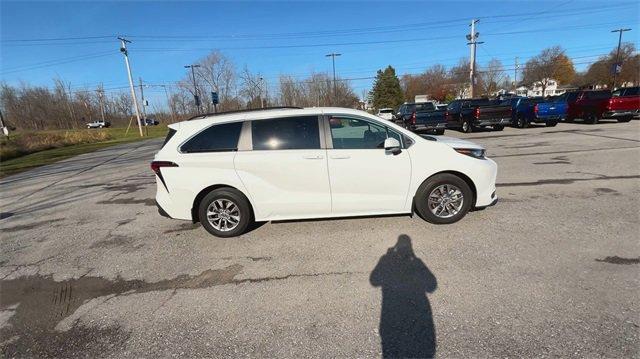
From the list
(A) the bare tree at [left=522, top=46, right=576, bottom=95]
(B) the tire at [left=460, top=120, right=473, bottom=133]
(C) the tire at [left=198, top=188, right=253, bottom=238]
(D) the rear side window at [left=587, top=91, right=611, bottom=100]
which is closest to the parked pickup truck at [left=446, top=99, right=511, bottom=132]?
(B) the tire at [left=460, top=120, right=473, bottom=133]

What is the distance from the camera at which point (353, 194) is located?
15.2ft

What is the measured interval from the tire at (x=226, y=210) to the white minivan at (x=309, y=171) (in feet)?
0.05

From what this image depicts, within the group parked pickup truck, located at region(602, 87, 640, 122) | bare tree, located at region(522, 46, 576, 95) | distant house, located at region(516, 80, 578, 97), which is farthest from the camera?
distant house, located at region(516, 80, 578, 97)

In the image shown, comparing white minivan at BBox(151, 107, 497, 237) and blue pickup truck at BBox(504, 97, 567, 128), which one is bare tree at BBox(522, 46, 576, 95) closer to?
blue pickup truck at BBox(504, 97, 567, 128)

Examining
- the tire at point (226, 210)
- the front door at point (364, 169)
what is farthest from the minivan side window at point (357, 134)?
the tire at point (226, 210)

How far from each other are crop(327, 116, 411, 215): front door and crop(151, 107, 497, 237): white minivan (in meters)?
0.01

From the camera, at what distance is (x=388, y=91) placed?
A: 74062mm

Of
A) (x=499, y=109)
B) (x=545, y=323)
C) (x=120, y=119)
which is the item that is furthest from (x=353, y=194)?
(x=120, y=119)

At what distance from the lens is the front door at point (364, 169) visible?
4547 mm

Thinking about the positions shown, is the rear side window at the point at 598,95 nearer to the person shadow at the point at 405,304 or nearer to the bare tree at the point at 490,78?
the person shadow at the point at 405,304

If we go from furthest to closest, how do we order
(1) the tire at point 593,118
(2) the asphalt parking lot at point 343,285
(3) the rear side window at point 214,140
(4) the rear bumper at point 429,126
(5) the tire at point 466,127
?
(5) the tire at point 466,127 → (1) the tire at point 593,118 → (4) the rear bumper at point 429,126 → (3) the rear side window at point 214,140 → (2) the asphalt parking lot at point 343,285

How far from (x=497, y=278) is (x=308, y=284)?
1.96 metres

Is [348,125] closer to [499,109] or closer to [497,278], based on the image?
[497,278]

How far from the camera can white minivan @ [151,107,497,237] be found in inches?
180
